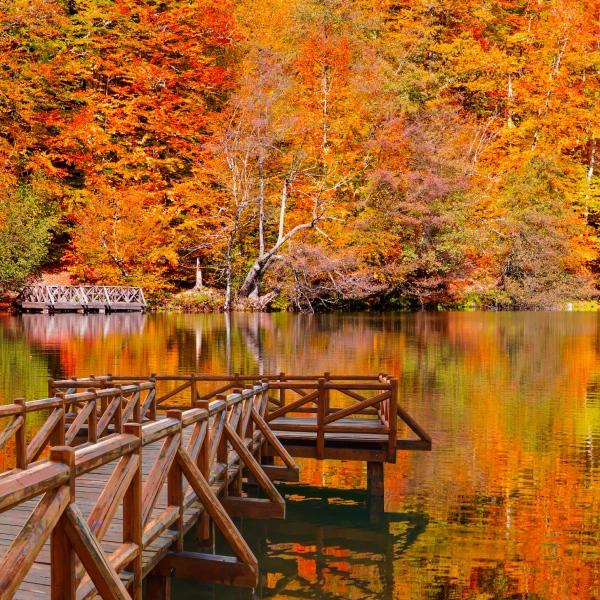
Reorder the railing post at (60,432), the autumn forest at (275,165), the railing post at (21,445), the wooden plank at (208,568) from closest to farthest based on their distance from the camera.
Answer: the wooden plank at (208,568) < the railing post at (21,445) < the railing post at (60,432) < the autumn forest at (275,165)

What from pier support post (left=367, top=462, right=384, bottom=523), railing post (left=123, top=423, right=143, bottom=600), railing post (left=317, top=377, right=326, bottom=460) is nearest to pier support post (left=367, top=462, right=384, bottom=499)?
pier support post (left=367, top=462, right=384, bottom=523)

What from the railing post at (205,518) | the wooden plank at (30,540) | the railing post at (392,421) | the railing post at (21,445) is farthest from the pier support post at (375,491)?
the wooden plank at (30,540)

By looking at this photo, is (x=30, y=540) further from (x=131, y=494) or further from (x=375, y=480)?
(x=375, y=480)

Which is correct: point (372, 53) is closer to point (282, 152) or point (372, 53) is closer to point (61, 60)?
point (282, 152)

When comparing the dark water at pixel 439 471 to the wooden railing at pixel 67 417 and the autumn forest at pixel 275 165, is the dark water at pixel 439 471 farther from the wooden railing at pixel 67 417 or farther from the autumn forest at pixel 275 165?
the autumn forest at pixel 275 165

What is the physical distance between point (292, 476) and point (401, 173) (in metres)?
44.5

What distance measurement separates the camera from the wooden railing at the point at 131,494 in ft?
13.0

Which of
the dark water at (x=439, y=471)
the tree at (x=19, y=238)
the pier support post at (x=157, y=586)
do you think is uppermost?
the tree at (x=19, y=238)

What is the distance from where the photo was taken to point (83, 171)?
56469mm

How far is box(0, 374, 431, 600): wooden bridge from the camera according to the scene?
412cm

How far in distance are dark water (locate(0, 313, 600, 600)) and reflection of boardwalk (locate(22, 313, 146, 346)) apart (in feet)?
1.64

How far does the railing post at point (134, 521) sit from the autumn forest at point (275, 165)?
44.0 metres

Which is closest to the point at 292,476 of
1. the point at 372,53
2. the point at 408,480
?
the point at 408,480

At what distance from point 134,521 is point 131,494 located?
0.19 metres
